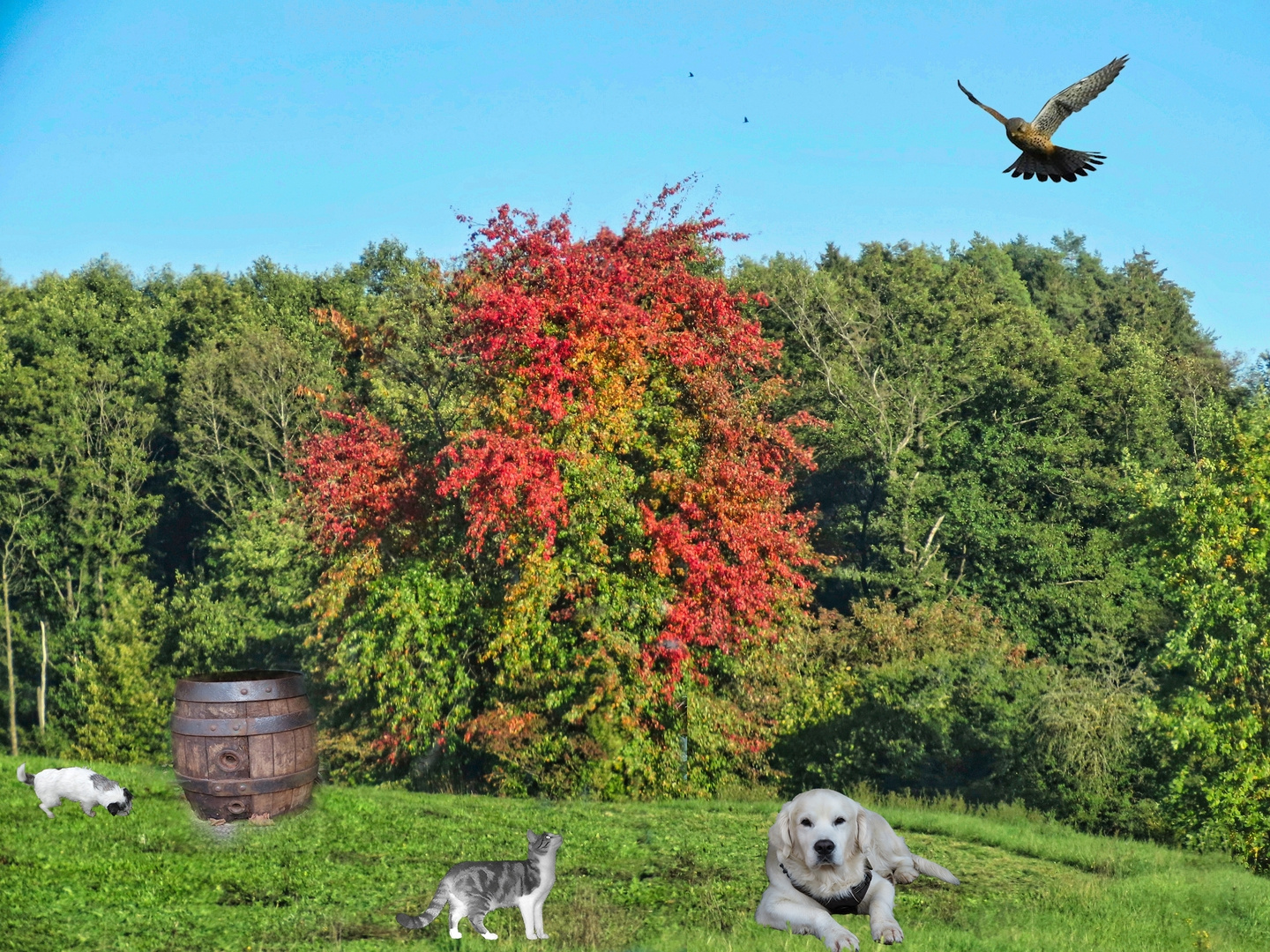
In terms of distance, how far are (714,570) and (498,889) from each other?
8961 millimetres

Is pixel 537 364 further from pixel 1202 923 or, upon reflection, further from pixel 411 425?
pixel 1202 923

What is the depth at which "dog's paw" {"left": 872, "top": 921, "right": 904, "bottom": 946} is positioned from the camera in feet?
19.8

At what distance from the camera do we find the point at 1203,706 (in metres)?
15.4

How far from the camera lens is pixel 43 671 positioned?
36.5 m

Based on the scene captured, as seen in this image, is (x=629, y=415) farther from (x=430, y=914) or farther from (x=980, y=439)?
(x=980, y=439)

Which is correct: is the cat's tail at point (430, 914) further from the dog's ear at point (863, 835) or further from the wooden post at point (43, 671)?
the wooden post at point (43, 671)

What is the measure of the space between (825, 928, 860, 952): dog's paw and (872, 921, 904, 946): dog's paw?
24 cm

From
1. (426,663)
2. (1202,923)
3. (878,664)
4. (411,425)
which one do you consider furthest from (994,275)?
(1202,923)

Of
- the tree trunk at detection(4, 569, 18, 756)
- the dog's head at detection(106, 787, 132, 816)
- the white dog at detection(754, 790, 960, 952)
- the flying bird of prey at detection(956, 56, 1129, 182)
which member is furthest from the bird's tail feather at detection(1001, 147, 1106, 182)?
the tree trunk at detection(4, 569, 18, 756)

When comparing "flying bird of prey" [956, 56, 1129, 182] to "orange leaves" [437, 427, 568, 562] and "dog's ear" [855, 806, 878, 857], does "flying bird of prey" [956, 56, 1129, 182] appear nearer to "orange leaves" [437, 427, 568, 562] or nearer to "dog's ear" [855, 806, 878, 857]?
"dog's ear" [855, 806, 878, 857]

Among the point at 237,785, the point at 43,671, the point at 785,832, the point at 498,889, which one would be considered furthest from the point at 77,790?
the point at 43,671

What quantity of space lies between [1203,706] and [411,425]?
12.8 m

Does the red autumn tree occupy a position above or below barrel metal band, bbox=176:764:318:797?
above

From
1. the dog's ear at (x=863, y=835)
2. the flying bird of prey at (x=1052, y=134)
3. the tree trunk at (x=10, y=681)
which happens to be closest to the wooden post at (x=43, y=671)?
the tree trunk at (x=10, y=681)
